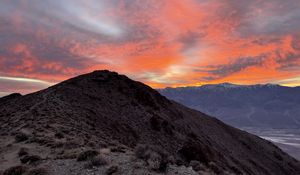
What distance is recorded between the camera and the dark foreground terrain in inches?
758

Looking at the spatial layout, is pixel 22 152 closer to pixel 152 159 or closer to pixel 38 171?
pixel 38 171

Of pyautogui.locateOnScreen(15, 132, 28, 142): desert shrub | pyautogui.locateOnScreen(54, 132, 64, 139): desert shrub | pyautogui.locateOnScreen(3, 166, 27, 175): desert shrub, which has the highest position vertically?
pyautogui.locateOnScreen(54, 132, 64, 139): desert shrub

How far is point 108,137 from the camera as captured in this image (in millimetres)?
34469

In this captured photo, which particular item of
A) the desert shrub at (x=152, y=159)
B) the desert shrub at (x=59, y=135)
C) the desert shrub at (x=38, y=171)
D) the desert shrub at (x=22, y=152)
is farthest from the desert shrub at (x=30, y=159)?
the desert shrub at (x=152, y=159)

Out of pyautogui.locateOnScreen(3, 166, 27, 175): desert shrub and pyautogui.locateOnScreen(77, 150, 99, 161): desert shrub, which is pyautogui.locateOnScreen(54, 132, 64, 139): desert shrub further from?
pyautogui.locateOnScreen(77, 150, 99, 161): desert shrub

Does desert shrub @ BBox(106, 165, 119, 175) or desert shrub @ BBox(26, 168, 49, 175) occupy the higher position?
desert shrub @ BBox(106, 165, 119, 175)

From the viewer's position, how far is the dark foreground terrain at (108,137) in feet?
63.2

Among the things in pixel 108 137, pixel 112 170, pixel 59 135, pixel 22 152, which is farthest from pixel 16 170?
pixel 108 137

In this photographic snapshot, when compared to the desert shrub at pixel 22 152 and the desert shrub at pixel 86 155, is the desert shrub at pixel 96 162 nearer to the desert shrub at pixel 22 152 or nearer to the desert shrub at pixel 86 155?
the desert shrub at pixel 86 155

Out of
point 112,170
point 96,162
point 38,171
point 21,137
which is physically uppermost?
point 21,137

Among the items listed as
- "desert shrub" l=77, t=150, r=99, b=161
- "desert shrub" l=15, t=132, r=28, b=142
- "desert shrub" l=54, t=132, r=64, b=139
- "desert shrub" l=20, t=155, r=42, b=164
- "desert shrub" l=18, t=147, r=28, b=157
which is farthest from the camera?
"desert shrub" l=54, t=132, r=64, b=139

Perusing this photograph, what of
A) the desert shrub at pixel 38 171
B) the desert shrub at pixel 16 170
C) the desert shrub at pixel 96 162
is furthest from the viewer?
the desert shrub at pixel 16 170

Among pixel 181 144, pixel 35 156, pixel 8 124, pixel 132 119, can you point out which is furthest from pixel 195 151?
pixel 35 156

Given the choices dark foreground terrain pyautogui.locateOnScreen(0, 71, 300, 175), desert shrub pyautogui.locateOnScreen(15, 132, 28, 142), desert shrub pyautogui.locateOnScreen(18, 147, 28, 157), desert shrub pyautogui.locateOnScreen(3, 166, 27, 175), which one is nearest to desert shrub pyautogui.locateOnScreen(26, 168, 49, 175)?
dark foreground terrain pyautogui.locateOnScreen(0, 71, 300, 175)
